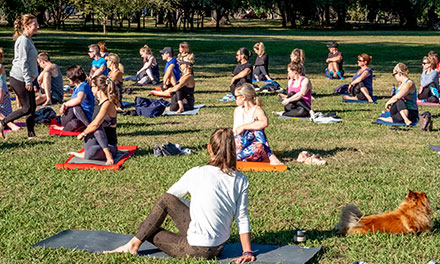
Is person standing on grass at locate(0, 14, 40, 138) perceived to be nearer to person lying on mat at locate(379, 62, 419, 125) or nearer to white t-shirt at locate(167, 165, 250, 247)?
white t-shirt at locate(167, 165, 250, 247)

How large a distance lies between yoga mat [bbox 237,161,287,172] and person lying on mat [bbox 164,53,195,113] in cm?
574

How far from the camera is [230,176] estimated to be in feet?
16.8

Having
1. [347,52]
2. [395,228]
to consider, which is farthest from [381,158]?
[347,52]

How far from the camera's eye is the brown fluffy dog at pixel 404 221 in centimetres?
595

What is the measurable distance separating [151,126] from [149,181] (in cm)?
450

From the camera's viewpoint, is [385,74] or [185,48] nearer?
[185,48]

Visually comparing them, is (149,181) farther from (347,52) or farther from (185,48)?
(347,52)

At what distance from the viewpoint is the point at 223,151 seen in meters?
5.07

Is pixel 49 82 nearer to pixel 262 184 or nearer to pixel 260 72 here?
pixel 262 184

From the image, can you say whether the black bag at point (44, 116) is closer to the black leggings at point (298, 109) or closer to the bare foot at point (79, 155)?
the bare foot at point (79, 155)

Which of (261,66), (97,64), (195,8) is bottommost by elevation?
(261,66)

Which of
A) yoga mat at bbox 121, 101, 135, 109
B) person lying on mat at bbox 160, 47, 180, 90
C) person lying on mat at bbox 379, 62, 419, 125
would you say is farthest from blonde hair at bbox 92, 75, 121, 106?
person lying on mat at bbox 160, 47, 180, 90

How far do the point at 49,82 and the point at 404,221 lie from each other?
1079 centimetres

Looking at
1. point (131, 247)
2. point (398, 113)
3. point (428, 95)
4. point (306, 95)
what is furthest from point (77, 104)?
point (428, 95)
